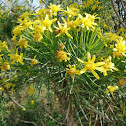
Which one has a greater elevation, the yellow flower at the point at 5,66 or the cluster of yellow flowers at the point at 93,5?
the cluster of yellow flowers at the point at 93,5

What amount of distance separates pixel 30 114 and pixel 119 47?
160 centimetres

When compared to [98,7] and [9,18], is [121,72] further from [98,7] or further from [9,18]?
[9,18]

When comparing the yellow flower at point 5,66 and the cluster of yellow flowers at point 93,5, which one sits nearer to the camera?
the yellow flower at point 5,66

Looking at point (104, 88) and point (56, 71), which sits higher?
point (56, 71)

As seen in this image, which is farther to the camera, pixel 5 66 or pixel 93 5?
pixel 93 5

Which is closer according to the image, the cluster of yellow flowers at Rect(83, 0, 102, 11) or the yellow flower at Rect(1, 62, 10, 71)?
the yellow flower at Rect(1, 62, 10, 71)

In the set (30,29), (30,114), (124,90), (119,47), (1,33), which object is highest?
(1,33)

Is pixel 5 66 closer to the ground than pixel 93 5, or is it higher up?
closer to the ground

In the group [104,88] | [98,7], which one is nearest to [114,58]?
[104,88]

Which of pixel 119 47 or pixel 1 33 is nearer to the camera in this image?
pixel 119 47

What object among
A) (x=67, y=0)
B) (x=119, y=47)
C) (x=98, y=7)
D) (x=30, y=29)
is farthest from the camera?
(x=67, y=0)

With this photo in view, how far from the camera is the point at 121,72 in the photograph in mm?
833

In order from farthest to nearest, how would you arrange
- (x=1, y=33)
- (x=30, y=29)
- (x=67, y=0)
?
(x=1, y=33), (x=67, y=0), (x=30, y=29)

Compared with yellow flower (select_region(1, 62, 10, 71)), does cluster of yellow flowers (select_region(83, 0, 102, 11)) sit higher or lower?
higher
